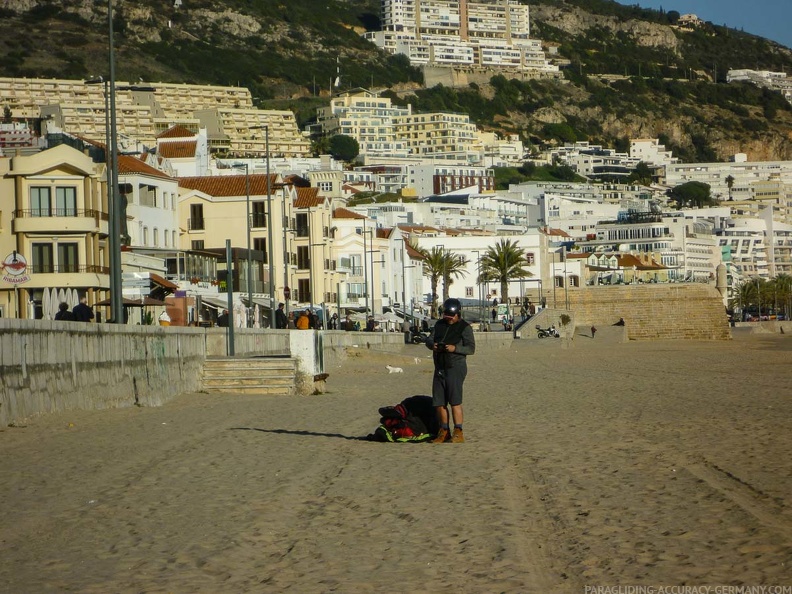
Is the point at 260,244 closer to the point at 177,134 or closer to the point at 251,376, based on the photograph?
the point at 177,134

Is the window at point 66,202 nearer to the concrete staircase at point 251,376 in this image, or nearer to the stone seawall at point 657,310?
the concrete staircase at point 251,376

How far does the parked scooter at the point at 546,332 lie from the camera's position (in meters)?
88.3

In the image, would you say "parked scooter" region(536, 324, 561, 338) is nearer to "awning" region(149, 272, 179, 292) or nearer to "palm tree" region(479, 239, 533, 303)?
"palm tree" region(479, 239, 533, 303)

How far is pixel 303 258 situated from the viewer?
256 feet

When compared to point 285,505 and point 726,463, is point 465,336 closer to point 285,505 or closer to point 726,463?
point 726,463

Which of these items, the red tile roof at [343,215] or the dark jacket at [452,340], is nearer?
the dark jacket at [452,340]

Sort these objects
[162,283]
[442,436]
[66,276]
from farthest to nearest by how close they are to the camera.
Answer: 1. [66,276]
2. [162,283]
3. [442,436]

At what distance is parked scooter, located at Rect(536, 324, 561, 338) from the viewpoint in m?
88.3

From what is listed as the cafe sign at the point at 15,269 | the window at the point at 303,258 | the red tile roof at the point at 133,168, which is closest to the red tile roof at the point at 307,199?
the window at the point at 303,258

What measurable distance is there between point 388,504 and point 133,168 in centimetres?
5058

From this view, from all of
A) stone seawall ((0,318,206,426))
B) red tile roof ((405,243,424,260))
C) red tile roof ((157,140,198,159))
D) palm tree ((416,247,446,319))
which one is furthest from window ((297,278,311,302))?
stone seawall ((0,318,206,426))

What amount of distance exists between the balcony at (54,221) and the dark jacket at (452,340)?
115ft

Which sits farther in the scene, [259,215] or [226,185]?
[226,185]

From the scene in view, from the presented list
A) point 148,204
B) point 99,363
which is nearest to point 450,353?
point 99,363
